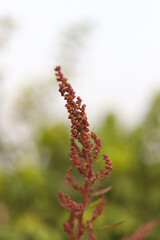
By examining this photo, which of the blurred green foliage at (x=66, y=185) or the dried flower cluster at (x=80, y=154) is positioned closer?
the dried flower cluster at (x=80, y=154)

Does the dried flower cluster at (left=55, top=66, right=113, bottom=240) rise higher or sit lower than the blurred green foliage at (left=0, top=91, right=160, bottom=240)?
lower

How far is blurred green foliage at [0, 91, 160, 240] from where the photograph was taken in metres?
3.92

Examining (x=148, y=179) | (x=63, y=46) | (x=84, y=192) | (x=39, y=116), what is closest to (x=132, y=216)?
(x=148, y=179)

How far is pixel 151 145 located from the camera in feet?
16.4

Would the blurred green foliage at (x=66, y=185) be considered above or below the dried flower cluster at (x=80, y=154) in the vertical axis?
above

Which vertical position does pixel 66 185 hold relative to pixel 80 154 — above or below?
above

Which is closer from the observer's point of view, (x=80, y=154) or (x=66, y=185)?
(x=80, y=154)

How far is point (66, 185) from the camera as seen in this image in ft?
15.1

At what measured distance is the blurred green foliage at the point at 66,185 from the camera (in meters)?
3.92

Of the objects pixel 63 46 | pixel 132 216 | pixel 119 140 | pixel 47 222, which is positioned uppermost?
pixel 63 46

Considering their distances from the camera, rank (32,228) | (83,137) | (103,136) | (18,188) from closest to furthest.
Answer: (83,137), (32,228), (18,188), (103,136)

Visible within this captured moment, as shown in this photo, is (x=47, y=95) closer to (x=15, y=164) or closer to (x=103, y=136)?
(x=15, y=164)

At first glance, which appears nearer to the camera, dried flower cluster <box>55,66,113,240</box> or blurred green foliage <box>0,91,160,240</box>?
dried flower cluster <box>55,66,113,240</box>

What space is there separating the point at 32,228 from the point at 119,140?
205cm
